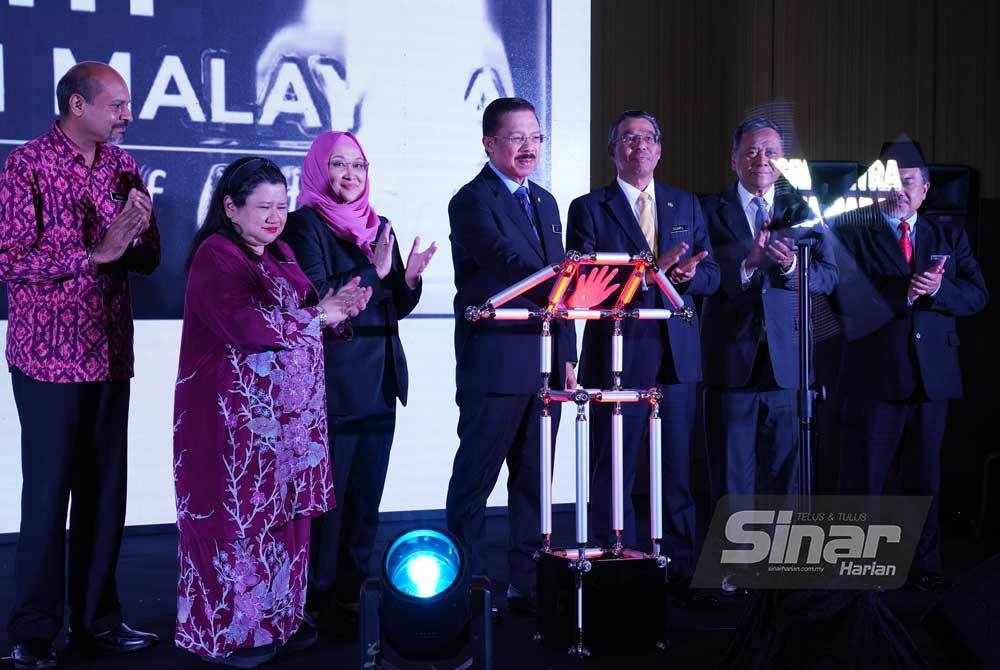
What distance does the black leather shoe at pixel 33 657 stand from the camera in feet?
9.96

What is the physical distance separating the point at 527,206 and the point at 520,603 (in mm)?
1386

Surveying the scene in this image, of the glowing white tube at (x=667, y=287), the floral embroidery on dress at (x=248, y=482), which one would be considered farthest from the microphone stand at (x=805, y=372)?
the floral embroidery on dress at (x=248, y=482)

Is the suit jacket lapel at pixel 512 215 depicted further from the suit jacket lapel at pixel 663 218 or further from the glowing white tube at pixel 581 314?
the glowing white tube at pixel 581 314

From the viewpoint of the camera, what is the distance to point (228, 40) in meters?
5.06

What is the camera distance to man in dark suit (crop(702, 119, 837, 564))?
3.96 m

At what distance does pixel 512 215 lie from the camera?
12.0ft

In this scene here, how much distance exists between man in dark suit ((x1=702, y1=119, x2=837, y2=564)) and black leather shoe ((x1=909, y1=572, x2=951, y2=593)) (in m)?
0.60

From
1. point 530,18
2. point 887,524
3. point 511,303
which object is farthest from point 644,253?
point 530,18

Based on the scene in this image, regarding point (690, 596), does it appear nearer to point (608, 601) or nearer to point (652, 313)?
point (608, 601)

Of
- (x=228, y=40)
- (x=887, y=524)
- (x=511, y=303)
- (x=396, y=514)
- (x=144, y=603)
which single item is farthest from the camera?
(x=396, y=514)

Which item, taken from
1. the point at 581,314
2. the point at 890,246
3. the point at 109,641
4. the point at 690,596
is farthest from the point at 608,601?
the point at 890,246

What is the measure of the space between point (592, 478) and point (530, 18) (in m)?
2.61

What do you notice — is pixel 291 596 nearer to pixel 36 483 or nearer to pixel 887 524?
pixel 36 483

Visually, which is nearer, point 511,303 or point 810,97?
point 511,303
